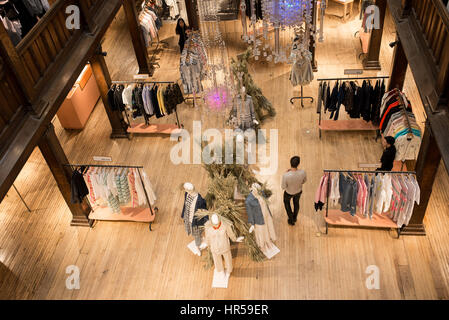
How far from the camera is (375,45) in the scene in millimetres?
9984

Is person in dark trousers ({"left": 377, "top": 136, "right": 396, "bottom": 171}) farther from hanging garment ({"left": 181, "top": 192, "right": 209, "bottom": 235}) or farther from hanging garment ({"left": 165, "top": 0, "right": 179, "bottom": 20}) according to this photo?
hanging garment ({"left": 165, "top": 0, "right": 179, "bottom": 20})

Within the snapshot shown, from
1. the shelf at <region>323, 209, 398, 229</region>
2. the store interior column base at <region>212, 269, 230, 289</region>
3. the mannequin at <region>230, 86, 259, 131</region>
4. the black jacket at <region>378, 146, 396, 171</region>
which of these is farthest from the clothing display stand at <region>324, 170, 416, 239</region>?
the mannequin at <region>230, 86, 259, 131</region>

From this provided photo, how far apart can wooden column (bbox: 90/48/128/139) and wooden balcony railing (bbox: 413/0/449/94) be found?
18.3 ft

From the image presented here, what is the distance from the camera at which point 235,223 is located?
6.49 m

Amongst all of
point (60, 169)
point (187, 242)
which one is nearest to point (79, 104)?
point (60, 169)

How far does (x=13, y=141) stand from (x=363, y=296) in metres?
5.20

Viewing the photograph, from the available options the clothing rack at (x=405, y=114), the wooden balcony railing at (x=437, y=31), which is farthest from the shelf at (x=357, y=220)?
the wooden balcony railing at (x=437, y=31)

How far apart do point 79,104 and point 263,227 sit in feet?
17.7

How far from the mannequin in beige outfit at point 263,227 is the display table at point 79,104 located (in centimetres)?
511

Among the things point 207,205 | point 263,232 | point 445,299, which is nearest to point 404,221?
point 445,299

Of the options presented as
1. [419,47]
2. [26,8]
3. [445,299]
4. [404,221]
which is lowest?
[445,299]

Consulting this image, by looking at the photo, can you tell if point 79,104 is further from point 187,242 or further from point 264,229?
point 264,229

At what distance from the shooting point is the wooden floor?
660 centimetres

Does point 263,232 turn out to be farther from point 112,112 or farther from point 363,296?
point 112,112
